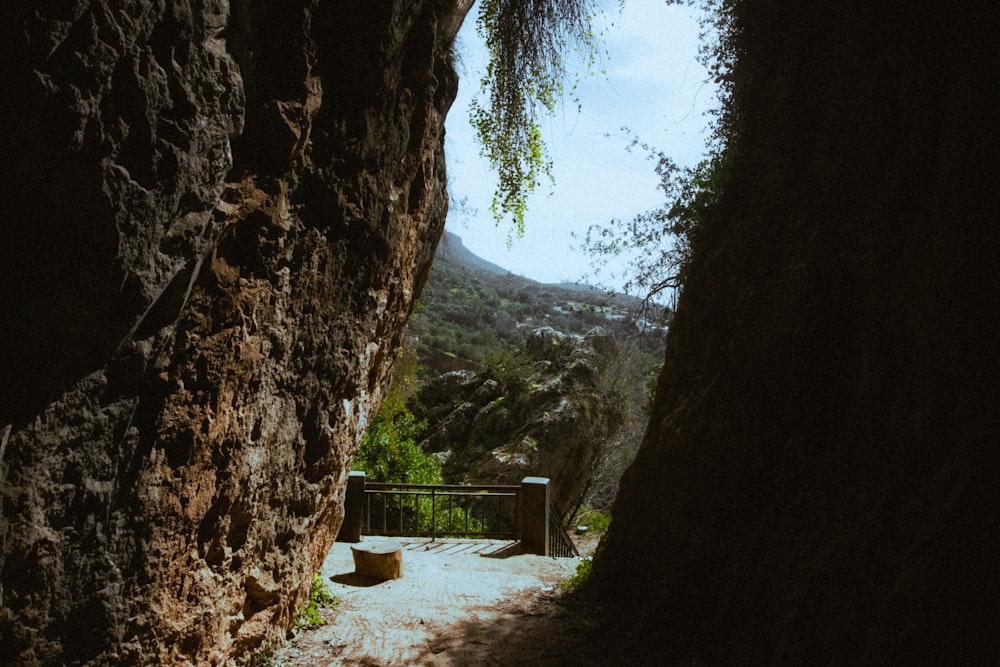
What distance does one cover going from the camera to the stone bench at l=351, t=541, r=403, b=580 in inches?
275

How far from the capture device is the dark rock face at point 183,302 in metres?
2.53

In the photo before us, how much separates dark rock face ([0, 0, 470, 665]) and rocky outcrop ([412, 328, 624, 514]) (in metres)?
12.2

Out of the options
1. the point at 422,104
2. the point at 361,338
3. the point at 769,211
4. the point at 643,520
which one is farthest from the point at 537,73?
the point at 643,520

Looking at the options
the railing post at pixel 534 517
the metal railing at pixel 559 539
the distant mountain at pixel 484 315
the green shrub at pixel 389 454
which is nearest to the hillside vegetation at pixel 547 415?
the green shrub at pixel 389 454

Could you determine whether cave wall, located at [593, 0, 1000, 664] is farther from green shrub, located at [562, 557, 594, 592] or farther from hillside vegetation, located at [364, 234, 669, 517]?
hillside vegetation, located at [364, 234, 669, 517]

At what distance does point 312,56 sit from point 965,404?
416cm

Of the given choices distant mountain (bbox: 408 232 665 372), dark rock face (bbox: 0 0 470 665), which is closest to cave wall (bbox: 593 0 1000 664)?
dark rock face (bbox: 0 0 470 665)

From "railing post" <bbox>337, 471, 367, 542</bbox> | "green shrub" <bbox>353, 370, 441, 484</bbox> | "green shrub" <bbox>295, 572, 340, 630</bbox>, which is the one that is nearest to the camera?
"green shrub" <bbox>295, 572, 340, 630</bbox>

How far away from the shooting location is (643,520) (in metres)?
5.80

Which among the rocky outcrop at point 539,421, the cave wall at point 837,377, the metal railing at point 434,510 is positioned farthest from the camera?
the rocky outcrop at point 539,421

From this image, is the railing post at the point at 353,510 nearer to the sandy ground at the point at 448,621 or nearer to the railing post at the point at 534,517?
the sandy ground at the point at 448,621

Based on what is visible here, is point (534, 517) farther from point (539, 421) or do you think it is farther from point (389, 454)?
point (539, 421)

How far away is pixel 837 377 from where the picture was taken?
397 centimetres

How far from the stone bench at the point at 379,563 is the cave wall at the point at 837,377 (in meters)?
2.32
